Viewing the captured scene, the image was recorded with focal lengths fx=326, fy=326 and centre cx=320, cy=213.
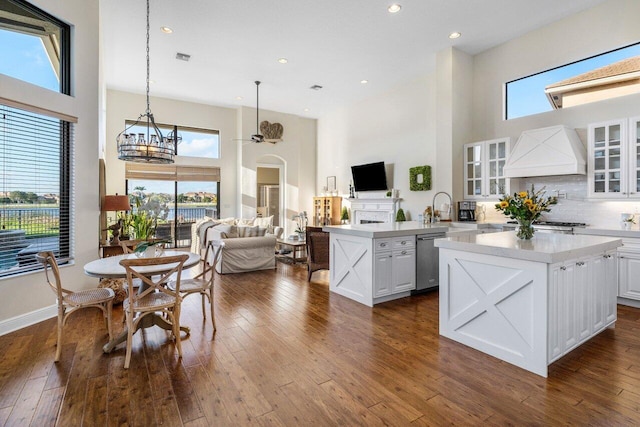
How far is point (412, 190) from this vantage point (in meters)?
→ 7.40

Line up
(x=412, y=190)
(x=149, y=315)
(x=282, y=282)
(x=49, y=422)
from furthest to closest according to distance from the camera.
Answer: (x=412, y=190), (x=282, y=282), (x=149, y=315), (x=49, y=422)

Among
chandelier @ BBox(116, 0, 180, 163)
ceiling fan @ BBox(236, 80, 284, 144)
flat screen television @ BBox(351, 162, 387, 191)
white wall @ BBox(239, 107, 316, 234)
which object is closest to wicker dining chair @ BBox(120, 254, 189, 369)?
chandelier @ BBox(116, 0, 180, 163)

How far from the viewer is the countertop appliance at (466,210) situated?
19.6 ft

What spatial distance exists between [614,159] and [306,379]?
4962 millimetres

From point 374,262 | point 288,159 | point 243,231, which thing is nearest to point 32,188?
point 243,231

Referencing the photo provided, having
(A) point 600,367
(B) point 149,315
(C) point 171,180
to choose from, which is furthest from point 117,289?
(C) point 171,180

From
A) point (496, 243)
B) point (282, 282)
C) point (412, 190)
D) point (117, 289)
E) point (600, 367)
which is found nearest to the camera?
point (600, 367)

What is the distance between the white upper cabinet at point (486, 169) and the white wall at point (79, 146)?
599cm

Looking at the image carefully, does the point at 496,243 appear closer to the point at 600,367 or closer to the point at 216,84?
the point at 600,367

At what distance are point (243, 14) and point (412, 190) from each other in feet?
15.7

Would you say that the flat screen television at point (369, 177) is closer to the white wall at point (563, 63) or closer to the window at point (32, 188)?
the white wall at point (563, 63)

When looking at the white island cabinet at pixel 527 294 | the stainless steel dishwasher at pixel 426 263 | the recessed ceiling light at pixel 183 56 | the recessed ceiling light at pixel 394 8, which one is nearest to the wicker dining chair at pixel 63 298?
the white island cabinet at pixel 527 294

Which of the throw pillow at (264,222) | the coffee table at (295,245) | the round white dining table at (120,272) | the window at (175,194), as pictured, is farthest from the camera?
the window at (175,194)

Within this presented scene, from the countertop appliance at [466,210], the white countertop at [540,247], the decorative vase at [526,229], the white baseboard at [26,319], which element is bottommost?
the white baseboard at [26,319]
